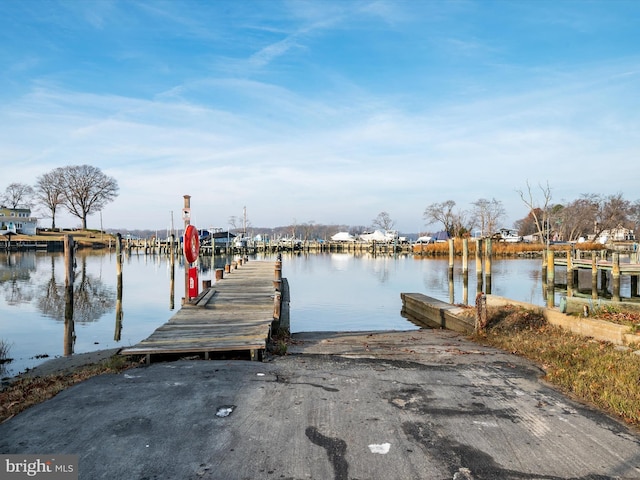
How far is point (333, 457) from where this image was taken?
4242 mm

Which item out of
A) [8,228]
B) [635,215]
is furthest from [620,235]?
[8,228]

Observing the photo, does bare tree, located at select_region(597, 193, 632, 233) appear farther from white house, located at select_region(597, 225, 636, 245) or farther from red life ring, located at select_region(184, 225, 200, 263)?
red life ring, located at select_region(184, 225, 200, 263)

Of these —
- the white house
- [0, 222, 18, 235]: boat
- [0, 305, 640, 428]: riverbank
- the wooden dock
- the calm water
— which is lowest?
the calm water

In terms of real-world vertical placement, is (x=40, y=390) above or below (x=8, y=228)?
below

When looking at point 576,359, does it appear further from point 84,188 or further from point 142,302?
point 84,188

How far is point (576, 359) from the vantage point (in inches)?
297

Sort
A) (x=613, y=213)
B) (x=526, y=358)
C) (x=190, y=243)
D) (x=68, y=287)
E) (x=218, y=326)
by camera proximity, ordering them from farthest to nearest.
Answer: (x=613, y=213) → (x=68, y=287) → (x=190, y=243) → (x=218, y=326) → (x=526, y=358)

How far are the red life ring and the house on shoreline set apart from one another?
3321 inches

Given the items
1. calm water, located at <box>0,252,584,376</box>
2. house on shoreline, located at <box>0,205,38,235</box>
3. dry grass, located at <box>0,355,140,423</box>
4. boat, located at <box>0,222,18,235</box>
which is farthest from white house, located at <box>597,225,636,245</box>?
house on shoreline, located at <box>0,205,38,235</box>

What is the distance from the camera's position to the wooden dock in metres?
7.87

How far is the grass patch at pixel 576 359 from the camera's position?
574 centimetres

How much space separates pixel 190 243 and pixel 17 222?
94551mm

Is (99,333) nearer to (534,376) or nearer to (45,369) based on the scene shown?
(45,369)

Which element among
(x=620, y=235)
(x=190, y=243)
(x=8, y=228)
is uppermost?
(x=8, y=228)
